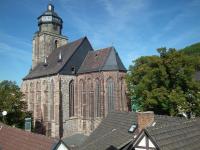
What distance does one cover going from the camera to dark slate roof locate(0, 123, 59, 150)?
1479 centimetres

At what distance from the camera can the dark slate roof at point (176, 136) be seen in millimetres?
12084

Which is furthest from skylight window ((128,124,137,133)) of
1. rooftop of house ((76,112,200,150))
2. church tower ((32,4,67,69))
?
church tower ((32,4,67,69))

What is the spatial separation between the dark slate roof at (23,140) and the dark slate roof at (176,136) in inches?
235

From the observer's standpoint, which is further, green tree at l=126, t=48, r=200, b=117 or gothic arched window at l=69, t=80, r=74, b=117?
gothic arched window at l=69, t=80, r=74, b=117

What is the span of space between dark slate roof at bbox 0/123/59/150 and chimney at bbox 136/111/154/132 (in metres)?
5.77

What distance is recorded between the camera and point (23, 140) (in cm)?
1617

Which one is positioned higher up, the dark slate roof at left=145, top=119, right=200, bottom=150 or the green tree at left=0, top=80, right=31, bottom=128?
the green tree at left=0, top=80, right=31, bottom=128

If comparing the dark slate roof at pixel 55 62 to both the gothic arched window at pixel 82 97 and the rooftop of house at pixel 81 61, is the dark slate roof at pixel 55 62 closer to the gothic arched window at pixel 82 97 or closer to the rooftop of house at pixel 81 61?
the rooftop of house at pixel 81 61

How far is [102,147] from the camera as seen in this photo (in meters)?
17.3

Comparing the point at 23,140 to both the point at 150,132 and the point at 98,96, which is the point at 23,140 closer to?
the point at 150,132

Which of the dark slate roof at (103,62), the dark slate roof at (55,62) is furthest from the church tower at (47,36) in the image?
the dark slate roof at (103,62)

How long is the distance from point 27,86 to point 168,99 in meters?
28.2

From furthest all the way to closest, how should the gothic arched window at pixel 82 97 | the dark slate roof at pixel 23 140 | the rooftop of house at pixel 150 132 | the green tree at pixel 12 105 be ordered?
the gothic arched window at pixel 82 97 → the green tree at pixel 12 105 → the dark slate roof at pixel 23 140 → the rooftop of house at pixel 150 132

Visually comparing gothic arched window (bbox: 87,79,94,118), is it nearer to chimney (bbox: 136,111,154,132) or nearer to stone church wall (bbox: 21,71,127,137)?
stone church wall (bbox: 21,71,127,137)
